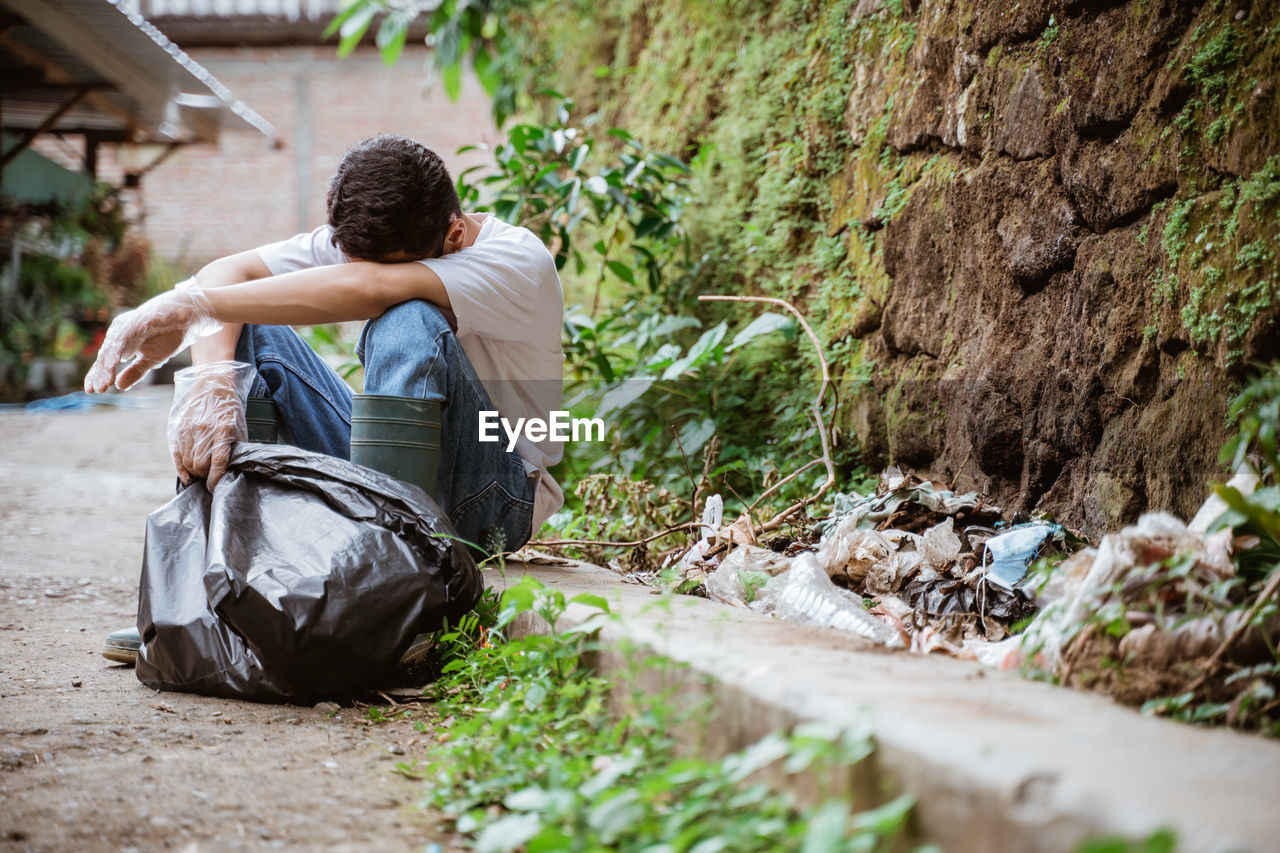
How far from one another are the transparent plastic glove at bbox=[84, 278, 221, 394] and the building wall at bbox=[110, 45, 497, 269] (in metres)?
11.5

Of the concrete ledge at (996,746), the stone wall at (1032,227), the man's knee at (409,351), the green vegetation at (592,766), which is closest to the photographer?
the concrete ledge at (996,746)

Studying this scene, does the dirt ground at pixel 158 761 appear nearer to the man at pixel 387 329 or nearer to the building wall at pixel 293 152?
the man at pixel 387 329

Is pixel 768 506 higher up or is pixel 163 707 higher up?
pixel 768 506

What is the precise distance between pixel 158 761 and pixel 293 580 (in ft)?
1.17

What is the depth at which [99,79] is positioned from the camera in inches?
340

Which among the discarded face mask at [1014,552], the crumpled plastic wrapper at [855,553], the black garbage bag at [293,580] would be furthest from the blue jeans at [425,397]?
the discarded face mask at [1014,552]

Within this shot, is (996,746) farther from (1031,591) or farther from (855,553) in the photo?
(855,553)

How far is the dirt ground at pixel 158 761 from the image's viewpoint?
125 centimetres

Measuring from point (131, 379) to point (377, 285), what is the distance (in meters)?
0.62

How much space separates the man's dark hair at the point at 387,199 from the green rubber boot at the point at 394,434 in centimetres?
38

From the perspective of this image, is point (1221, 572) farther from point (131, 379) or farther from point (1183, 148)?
point (131, 379)

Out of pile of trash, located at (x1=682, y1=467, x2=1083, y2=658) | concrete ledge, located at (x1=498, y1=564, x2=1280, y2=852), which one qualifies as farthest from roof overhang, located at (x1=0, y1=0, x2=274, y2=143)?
A: concrete ledge, located at (x1=498, y1=564, x2=1280, y2=852)

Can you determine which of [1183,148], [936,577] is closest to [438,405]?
[936,577]

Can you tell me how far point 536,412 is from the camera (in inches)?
95.2
